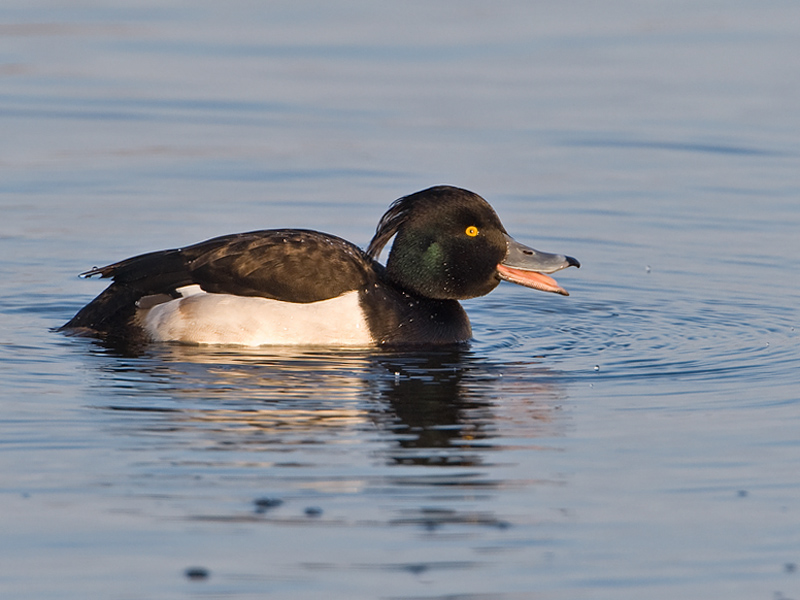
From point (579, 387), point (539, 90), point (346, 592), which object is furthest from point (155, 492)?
point (539, 90)

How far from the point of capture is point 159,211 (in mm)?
Result: 12219

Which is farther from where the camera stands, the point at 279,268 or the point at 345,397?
the point at 279,268

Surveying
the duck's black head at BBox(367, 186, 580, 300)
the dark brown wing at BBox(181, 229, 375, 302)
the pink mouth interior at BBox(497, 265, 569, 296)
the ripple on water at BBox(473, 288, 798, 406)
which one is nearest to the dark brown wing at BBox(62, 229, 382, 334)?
the dark brown wing at BBox(181, 229, 375, 302)

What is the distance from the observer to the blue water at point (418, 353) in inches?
220

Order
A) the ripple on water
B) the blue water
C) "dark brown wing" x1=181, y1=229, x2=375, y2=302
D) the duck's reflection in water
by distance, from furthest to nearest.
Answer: "dark brown wing" x1=181, y1=229, x2=375, y2=302
the ripple on water
the duck's reflection in water
the blue water

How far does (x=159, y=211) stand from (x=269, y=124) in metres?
2.78

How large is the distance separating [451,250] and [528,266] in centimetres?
50

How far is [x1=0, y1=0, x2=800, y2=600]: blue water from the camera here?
558cm

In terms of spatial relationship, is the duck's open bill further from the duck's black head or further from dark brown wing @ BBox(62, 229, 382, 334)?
dark brown wing @ BBox(62, 229, 382, 334)

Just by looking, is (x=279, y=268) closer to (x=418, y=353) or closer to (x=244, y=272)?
(x=244, y=272)

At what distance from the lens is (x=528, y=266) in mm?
9273

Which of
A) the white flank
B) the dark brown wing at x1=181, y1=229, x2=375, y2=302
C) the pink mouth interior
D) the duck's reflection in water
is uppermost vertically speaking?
the dark brown wing at x1=181, y1=229, x2=375, y2=302

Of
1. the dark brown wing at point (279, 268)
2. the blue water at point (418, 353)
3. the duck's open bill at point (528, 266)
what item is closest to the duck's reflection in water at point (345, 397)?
the blue water at point (418, 353)

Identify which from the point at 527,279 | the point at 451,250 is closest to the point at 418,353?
the point at 451,250
